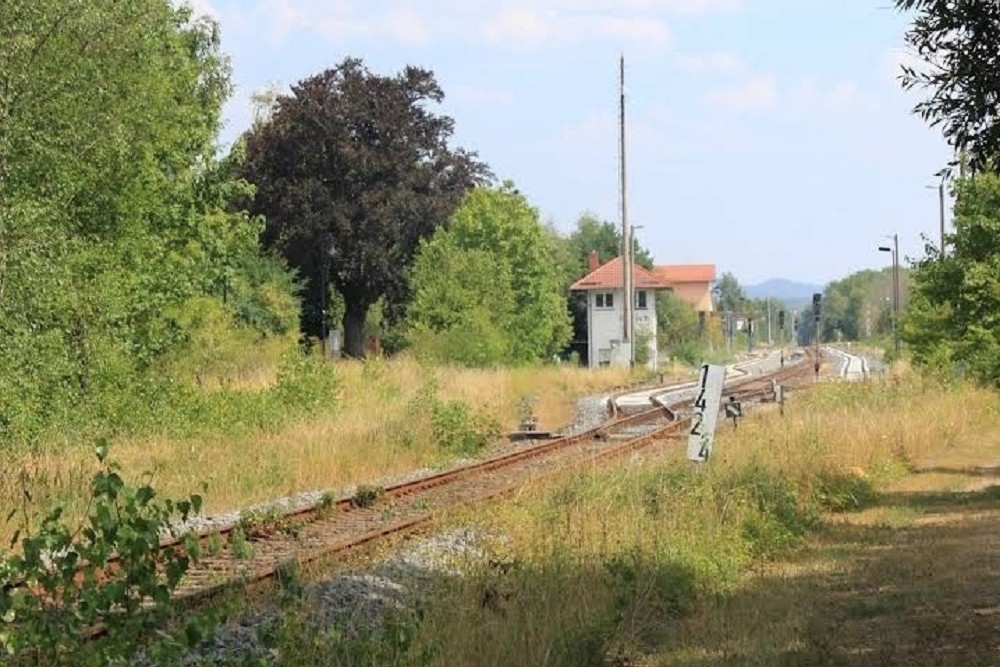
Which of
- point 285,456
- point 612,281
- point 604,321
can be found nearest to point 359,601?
point 285,456

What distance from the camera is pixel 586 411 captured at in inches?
1393

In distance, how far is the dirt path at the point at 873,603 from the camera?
28.6ft

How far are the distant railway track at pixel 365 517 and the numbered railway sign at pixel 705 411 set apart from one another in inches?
93.2

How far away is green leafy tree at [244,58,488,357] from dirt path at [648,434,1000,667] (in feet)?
155

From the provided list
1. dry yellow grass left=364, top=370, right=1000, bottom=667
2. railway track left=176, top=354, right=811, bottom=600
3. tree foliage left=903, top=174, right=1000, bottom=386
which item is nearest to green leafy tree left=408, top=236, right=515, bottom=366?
tree foliage left=903, top=174, right=1000, bottom=386

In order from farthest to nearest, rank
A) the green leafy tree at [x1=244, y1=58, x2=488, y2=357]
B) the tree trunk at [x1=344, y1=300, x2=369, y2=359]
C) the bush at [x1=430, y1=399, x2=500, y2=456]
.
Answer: the tree trunk at [x1=344, y1=300, x2=369, y2=359] < the green leafy tree at [x1=244, y1=58, x2=488, y2=357] < the bush at [x1=430, y1=399, x2=500, y2=456]

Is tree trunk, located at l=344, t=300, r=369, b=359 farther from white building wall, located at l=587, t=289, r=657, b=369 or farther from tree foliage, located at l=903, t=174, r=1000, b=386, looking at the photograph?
tree foliage, located at l=903, t=174, r=1000, b=386

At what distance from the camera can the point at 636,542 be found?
1129cm

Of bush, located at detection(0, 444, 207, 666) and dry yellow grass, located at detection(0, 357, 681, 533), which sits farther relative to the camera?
dry yellow grass, located at detection(0, 357, 681, 533)

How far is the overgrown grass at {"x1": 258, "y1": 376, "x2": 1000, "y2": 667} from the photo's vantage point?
8.11m

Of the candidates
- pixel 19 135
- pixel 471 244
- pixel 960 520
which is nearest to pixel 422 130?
pixel 471 244

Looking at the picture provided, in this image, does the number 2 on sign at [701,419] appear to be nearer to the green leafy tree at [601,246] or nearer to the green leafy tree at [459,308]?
the green leafy tree at [459,308]

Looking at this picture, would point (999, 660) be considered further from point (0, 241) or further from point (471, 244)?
point (471, 244)

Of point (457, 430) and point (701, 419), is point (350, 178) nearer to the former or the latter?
point (457, 430)
